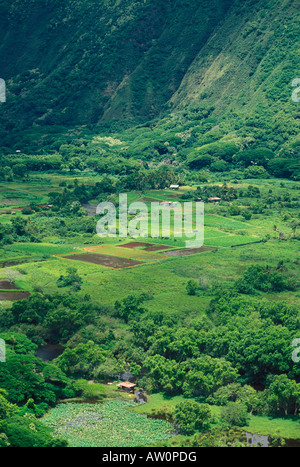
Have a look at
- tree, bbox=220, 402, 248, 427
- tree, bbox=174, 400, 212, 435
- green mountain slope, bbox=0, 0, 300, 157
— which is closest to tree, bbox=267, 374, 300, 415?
tree, bbox=220, 402, 248, 427

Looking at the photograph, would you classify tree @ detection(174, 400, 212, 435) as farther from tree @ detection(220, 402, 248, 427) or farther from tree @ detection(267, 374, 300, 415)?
tree @ detection(267, 374, 300, 415)

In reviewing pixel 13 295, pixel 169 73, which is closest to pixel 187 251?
pixel 13 295

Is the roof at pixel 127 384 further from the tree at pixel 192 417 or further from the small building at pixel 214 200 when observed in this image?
the small building at pixel 214 200

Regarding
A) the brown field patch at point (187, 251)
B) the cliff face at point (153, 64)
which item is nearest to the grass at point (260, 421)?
the brown field patch at point (187, 251)

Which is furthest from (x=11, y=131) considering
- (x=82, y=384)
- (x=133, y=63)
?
(x=82, y=384)

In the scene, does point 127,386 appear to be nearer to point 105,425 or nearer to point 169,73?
point 105,425

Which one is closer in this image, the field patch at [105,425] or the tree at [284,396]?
the field patch at [105,425]
